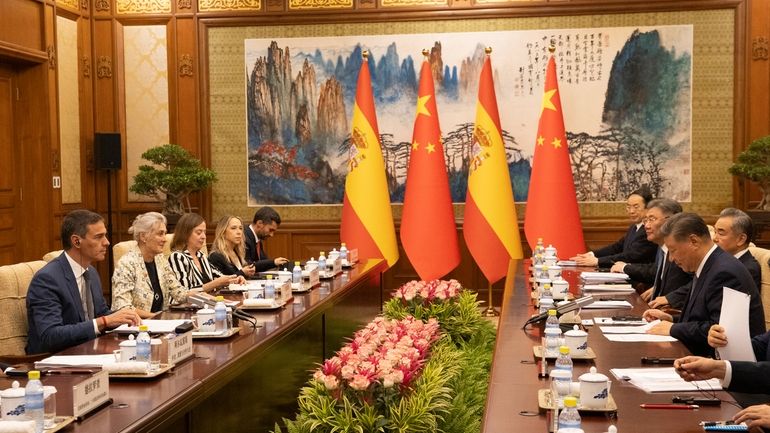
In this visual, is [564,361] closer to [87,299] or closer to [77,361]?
[77,361]

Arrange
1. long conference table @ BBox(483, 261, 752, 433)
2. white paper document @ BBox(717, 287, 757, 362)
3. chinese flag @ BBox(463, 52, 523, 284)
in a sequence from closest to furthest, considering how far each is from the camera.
Answer: 1. long conference table @ BBox(483, 261, 752, 433)
2. white paper document @ BBox(717, 287, 757, 362)
3. chinese flag @ BBox(463, 52, 523, 284)

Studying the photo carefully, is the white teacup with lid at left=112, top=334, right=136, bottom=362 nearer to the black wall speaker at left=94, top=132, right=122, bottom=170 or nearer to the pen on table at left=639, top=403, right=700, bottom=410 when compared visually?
the pen on table at left=639, top=403, right=700, bottom=410

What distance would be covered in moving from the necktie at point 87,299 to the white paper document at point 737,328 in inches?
110

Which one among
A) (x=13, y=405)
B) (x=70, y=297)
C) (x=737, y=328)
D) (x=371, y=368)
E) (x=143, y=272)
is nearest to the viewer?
(x=13, y=405)

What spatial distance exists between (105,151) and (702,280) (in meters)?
6.71

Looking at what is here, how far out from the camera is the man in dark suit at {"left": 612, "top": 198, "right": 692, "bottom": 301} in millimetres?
5383

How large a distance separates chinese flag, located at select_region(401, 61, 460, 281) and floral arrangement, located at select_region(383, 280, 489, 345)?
6.47ft

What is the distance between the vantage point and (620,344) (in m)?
3.76

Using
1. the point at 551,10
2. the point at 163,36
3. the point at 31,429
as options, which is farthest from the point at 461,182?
the point at 31,429

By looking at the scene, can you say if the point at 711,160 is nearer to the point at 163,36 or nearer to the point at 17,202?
the point at 163,36

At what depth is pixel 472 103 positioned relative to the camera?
373 inches

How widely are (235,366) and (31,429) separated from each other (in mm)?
1211

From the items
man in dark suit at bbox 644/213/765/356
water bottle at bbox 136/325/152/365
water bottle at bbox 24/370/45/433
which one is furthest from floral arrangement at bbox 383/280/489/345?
water bottle at bbox 24/370/45/433

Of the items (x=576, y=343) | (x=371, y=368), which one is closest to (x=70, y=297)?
(x=371, y=368)
